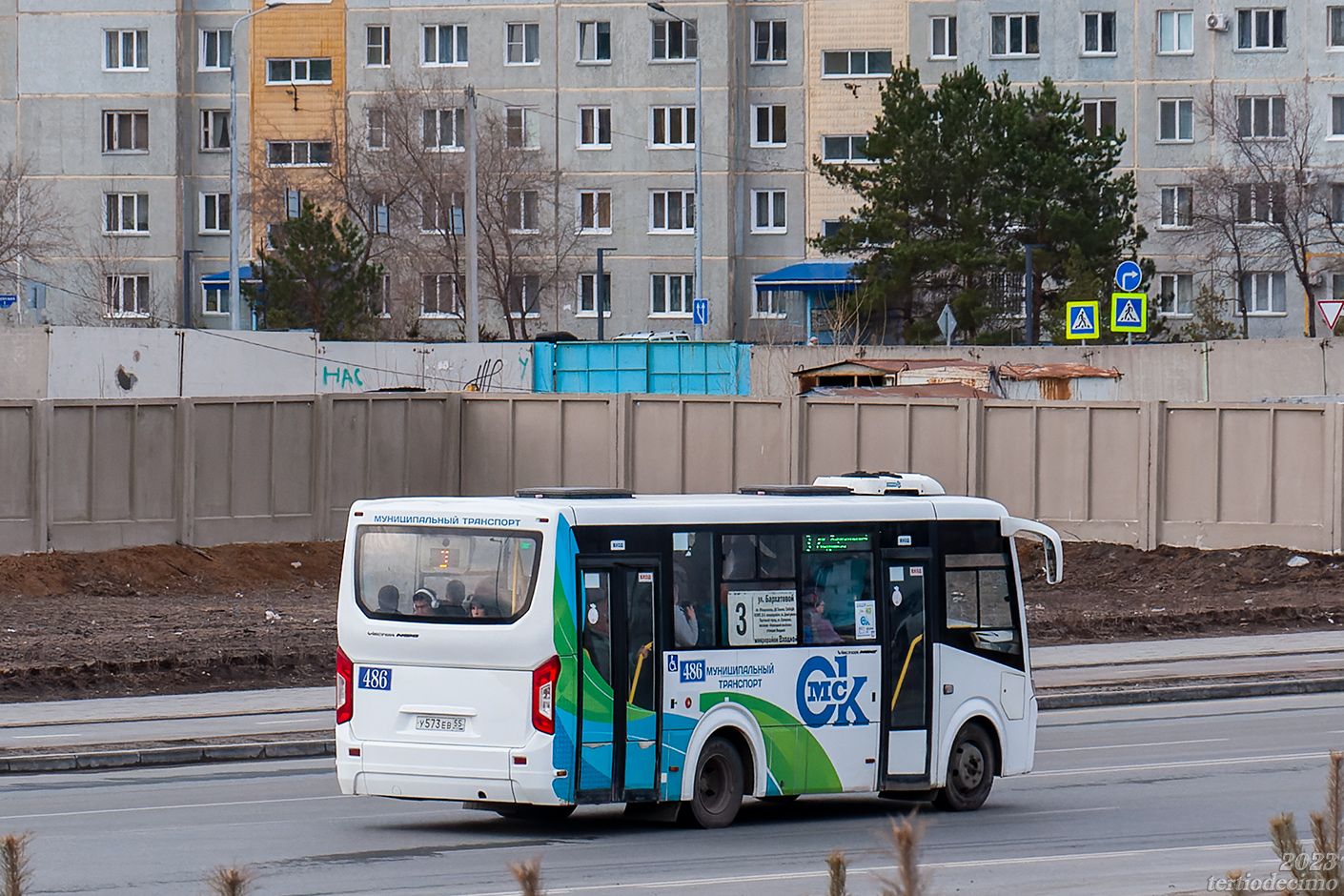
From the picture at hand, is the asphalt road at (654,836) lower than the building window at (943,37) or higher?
lower

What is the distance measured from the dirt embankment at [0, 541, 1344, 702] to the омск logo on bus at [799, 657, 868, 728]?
9.04 m

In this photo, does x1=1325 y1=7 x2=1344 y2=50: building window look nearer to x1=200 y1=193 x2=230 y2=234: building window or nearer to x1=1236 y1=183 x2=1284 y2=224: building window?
x1=1236 y1=183 x2=1284 y2=224: building window

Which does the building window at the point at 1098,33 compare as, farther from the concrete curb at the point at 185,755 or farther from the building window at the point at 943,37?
the concrete curb at the point at 185,755

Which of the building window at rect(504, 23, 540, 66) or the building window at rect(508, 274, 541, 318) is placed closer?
the building window at rect(508, 274, 541, 318)

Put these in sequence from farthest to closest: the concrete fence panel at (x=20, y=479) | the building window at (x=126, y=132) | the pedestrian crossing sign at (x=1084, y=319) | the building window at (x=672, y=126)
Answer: the building window at (x=126, y=132) < the building window at (x=672, y=126) < the pedestrian crossing sign at (x=1084, y=319) < the concrete fence panel at (x=20, y=479)

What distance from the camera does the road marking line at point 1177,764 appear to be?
15523mm

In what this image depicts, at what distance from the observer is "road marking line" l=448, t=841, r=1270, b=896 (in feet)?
32.6

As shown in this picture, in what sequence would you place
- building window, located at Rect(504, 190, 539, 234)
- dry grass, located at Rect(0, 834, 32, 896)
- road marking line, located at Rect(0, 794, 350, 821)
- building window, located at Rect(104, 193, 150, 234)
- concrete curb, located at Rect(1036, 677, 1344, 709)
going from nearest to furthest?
dry grass, located at Rect(0, 834, 32, 896) → road marking line, located at Rect(0, 794, 350, 821) → concrete curb, located at Rect(1036, 677, 1344, 709) → building window, located at Rect(504, 190, 539, 234) → building window, located at Rect(104, 193, 150, 234)

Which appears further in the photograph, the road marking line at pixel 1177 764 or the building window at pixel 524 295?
the building window at pixel 524 295

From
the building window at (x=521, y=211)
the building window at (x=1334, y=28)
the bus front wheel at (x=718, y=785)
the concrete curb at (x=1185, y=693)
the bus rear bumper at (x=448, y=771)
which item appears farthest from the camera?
the building window at (x=521, y=211)

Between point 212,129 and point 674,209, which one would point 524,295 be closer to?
point 674,209

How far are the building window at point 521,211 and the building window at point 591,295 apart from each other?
9.36 feet

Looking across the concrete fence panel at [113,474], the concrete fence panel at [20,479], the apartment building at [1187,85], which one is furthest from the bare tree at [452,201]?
the concrete fence panel at [20,479]

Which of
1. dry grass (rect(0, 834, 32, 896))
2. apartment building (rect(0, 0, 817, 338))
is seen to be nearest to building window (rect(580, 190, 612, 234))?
apartment building (rect(0, 0, 817, 338))
